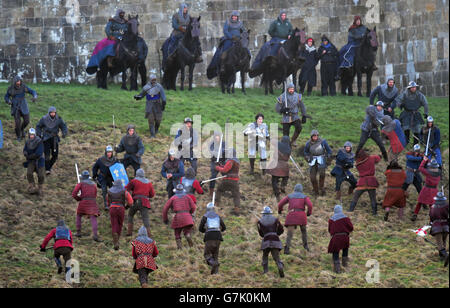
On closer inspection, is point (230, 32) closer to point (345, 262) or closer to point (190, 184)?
point (190, 184)

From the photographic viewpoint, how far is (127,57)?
3152 cm

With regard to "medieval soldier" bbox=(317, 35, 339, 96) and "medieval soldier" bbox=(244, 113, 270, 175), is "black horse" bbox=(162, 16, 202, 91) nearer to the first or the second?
"medieval soldier" bbox=(317, 35, 339, 96)

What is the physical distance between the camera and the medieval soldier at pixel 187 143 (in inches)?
969

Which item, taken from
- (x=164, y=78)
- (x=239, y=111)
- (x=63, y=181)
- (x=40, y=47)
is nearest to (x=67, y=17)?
(x=40, y=47)

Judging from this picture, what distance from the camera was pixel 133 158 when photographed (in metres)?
24.1

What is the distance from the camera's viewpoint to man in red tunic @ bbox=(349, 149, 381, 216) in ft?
77.7

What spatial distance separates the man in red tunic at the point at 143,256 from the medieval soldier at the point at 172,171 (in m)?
3.55

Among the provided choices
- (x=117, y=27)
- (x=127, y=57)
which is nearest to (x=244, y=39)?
(x=127, y=57)

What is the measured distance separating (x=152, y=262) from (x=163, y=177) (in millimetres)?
5749

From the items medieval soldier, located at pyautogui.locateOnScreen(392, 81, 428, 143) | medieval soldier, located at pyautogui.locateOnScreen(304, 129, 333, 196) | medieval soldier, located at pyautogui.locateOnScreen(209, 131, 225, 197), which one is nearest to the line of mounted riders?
medieval soldier, located at pyautogui.locateOnScreen(392, 81, 428, 143)

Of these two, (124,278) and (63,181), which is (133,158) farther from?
(124,278)

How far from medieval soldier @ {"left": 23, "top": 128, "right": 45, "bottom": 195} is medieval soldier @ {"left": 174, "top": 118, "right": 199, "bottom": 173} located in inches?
125

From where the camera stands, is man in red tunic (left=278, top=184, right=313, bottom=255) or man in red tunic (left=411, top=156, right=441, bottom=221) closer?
man in red tunic (left=278, top=184, right=313, bottom=255)

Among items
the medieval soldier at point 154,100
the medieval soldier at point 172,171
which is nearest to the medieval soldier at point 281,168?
the medieval soldier at point 172,171
